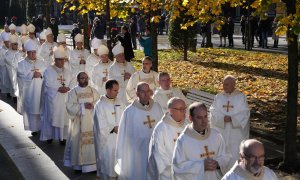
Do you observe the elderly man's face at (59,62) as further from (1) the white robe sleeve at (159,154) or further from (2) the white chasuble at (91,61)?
(1) the white robe sleeve at (159,154)

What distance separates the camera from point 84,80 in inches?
392

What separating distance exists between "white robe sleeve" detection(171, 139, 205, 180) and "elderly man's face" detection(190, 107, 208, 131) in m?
0.29

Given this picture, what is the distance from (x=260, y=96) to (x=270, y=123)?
2.63 m

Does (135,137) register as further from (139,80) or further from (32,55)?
(32,55)

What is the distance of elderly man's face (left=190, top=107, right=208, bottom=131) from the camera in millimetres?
6160

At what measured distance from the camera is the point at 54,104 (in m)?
12.2

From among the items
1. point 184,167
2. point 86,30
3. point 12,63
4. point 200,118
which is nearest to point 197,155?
point 184,167

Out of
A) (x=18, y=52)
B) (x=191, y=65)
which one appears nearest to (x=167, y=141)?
(x=18, y=52)

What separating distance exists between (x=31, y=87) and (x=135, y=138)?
5.94 meters

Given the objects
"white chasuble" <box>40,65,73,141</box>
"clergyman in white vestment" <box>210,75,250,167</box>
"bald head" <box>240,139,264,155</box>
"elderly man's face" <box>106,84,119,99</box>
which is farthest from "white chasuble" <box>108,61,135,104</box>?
"bald head" <box>240,139,264,155</box>

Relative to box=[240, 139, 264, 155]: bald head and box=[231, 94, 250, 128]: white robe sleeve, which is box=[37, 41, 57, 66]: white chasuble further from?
box=[240, 139, 264, 155]: bald head

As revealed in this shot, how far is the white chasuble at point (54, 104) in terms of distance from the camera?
1212 centimetres

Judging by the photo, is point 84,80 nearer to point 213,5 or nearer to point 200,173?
point 213,5

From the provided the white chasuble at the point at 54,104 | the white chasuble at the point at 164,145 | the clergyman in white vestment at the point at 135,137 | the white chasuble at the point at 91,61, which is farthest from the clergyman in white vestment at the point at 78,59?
the white chasuble at the point at 164,145
